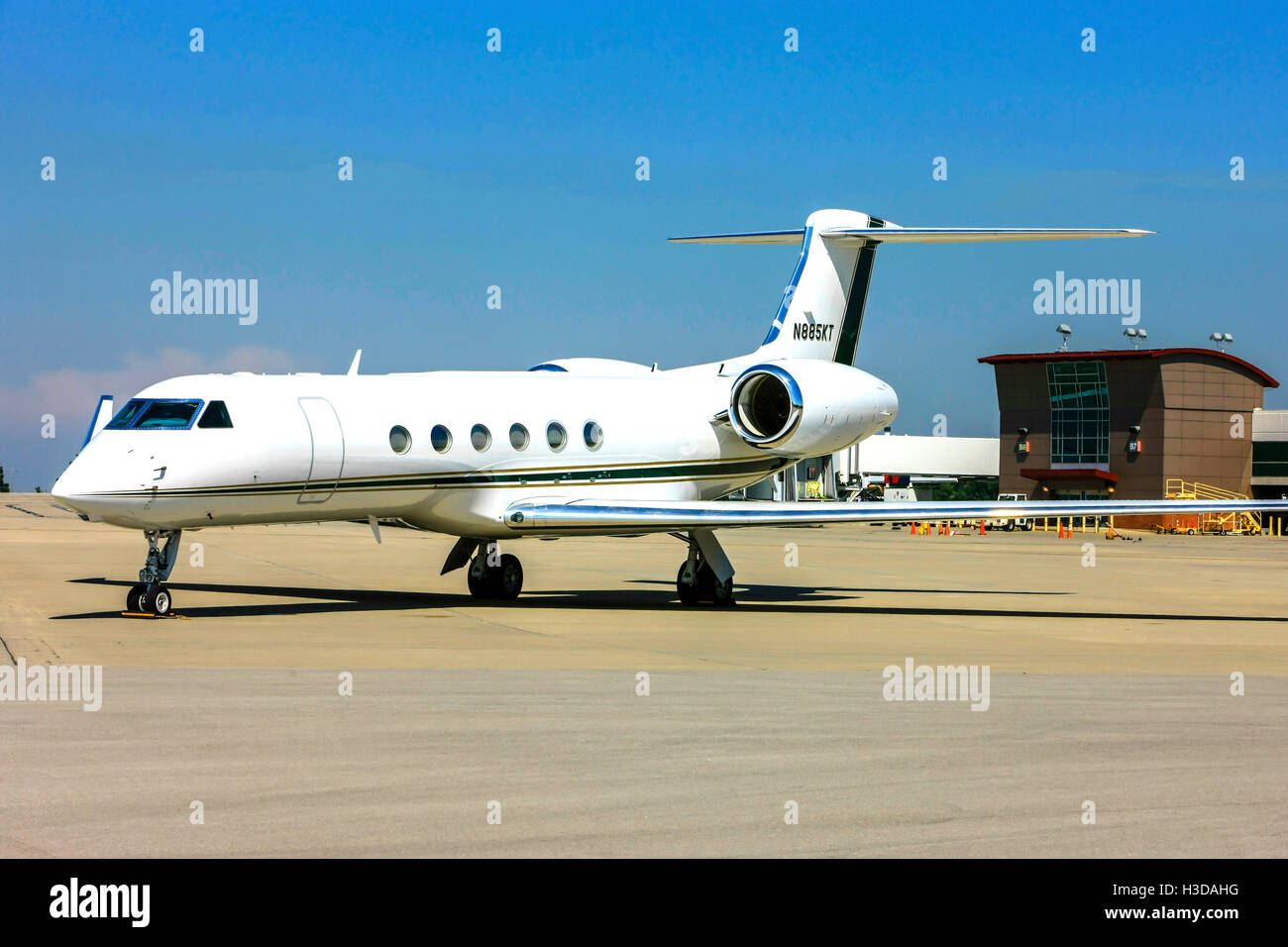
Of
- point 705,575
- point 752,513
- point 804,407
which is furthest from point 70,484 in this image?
point 804,407

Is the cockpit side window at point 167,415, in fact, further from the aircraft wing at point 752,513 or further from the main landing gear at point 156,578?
the aircraft wing at point 752,513

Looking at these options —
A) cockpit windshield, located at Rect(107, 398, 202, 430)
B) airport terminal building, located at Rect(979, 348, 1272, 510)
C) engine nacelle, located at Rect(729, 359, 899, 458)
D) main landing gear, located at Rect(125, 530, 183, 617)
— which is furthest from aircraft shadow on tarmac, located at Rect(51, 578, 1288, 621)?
airport terminal building, located at Rect(979, 348, 1272, 510)

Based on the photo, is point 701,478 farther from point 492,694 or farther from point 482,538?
point 492,694

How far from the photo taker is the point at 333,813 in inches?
274

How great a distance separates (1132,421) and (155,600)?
80.5 metres

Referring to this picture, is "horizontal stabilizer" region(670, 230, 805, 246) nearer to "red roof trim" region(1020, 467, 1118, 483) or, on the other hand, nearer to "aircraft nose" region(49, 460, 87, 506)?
"aircraft nose" region(49, 460, 87, 506)

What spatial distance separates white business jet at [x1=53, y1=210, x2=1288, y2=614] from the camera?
58.0ft

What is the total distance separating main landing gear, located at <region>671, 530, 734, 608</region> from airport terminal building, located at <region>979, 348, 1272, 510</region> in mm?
70973

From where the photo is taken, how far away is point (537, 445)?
2130 cm

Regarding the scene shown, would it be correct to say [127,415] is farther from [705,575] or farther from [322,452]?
Answer: [705,575]

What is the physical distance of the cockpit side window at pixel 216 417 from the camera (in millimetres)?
17969

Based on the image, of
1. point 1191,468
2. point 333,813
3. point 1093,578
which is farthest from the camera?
point 1191,468
